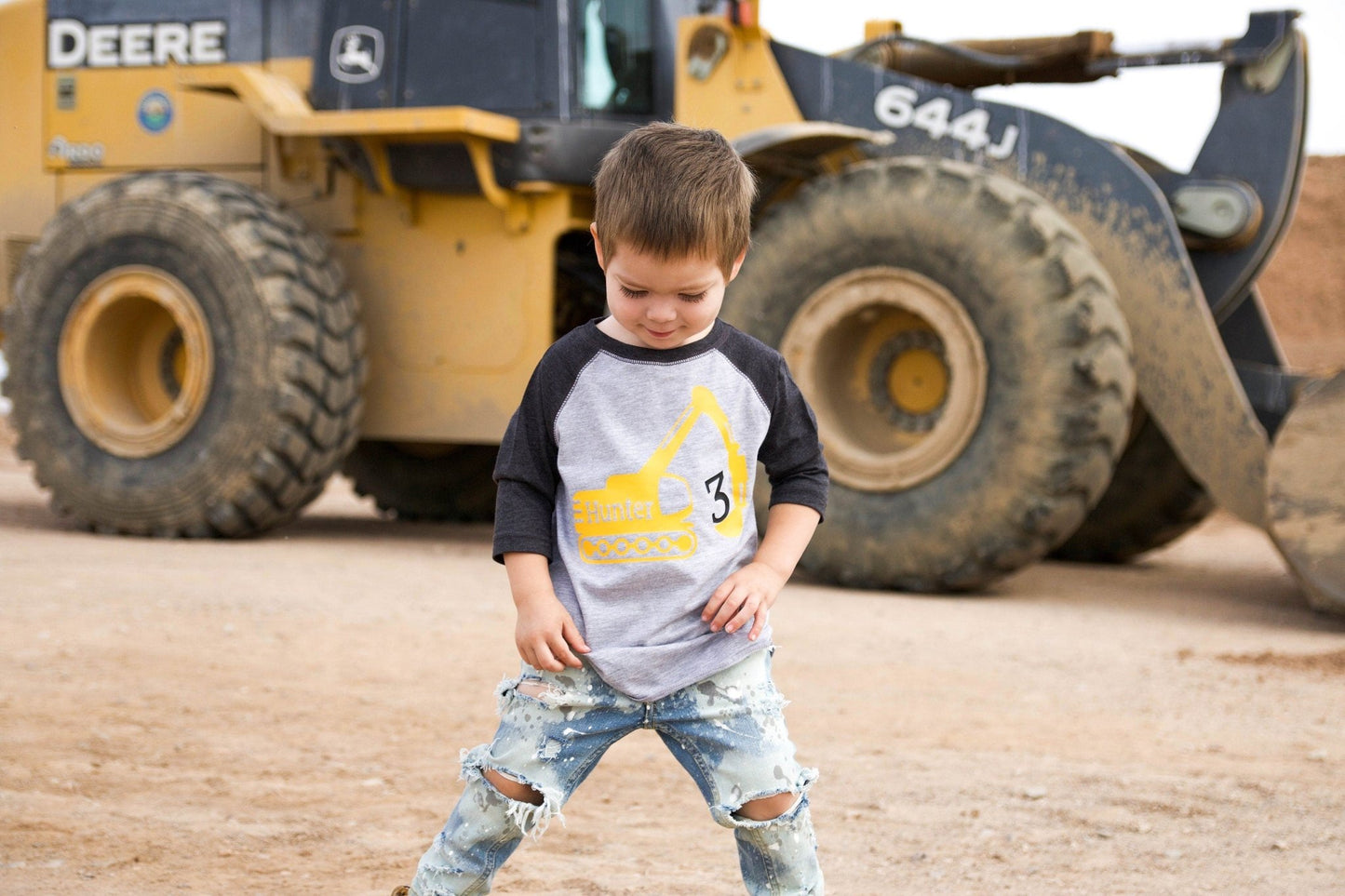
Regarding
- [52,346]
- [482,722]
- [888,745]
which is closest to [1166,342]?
[888,745]

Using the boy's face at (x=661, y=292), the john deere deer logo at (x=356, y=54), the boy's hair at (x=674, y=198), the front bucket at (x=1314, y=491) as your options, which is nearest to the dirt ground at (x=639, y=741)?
the front bucket at (x=1314, y=491)

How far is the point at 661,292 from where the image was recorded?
1.93 meters

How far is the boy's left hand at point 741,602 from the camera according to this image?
1.99 m

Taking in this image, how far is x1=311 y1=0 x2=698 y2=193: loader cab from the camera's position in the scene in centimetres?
658

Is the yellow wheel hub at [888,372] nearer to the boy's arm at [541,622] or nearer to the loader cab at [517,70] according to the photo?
the loader cab at [517,70]

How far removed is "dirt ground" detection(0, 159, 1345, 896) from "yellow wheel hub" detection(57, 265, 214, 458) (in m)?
0.93

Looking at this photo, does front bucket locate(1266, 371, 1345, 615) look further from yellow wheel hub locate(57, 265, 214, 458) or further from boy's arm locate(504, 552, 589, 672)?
yellow wheel hub locate(57, 265, 214, 458)

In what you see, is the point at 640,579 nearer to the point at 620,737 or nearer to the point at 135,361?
the point at 620,737

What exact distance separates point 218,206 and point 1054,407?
3688 millimetres

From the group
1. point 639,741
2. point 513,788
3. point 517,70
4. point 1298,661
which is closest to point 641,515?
point 513,788

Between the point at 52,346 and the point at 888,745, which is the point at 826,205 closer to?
the point at 888,745

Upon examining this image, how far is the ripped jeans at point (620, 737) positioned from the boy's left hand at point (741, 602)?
74 mm

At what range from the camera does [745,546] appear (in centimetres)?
209

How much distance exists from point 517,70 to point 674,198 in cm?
507
